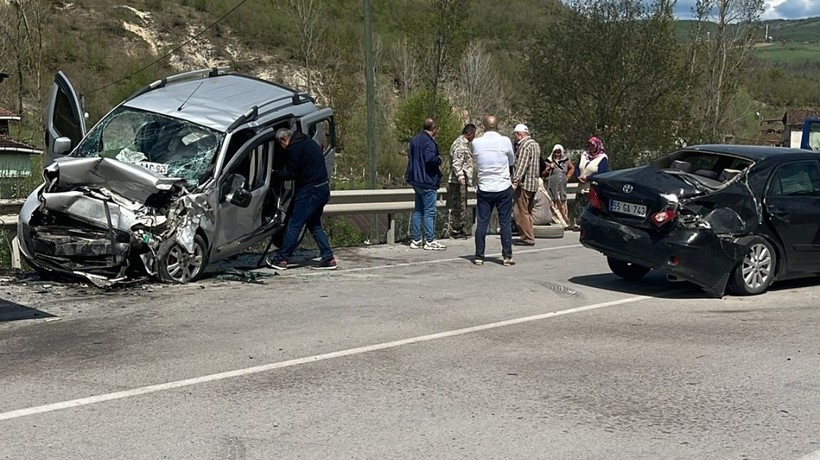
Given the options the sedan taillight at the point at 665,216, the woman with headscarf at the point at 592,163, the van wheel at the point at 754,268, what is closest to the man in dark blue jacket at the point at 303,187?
the sedan taillight at the point at 665,216

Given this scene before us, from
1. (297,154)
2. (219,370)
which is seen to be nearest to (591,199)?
(297,154)

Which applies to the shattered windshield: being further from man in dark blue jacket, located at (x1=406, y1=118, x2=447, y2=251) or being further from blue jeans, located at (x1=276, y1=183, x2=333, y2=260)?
man in dark blue jacket, located at (x1=406, y1=118, x2=447, y2=251)

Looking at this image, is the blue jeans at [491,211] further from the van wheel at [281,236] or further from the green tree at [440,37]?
the green tree at [440,37]

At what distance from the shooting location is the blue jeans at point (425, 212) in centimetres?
1349

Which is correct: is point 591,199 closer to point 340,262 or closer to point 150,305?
point 340,262

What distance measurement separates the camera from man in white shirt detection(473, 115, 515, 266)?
11.7 metres

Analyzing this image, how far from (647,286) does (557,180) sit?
5.90 metres

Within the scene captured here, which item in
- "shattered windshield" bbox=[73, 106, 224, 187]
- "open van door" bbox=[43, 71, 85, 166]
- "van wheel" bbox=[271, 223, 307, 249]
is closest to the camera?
"shattered windshield" bbox=[73, 106, 224, 187]

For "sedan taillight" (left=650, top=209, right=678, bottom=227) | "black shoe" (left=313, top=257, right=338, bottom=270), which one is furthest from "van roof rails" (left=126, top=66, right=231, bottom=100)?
"sedan taillight" (left=650, top=209, right=678, bottom=227)

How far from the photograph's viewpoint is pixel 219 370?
6523mm

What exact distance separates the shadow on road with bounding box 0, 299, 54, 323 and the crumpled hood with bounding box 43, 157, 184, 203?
1.48 meters

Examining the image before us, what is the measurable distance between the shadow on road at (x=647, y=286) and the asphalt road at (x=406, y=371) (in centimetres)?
5

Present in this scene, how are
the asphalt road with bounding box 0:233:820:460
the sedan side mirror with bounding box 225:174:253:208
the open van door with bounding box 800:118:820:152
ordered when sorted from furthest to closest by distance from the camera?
the open van door with bounding box 800:118:820:152 < the sedan side mirror with bounding box 225:174:253:208 < the asphalt road with bounding box 0:233:820:460

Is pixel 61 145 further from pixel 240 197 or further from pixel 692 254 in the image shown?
pixel 692 254
